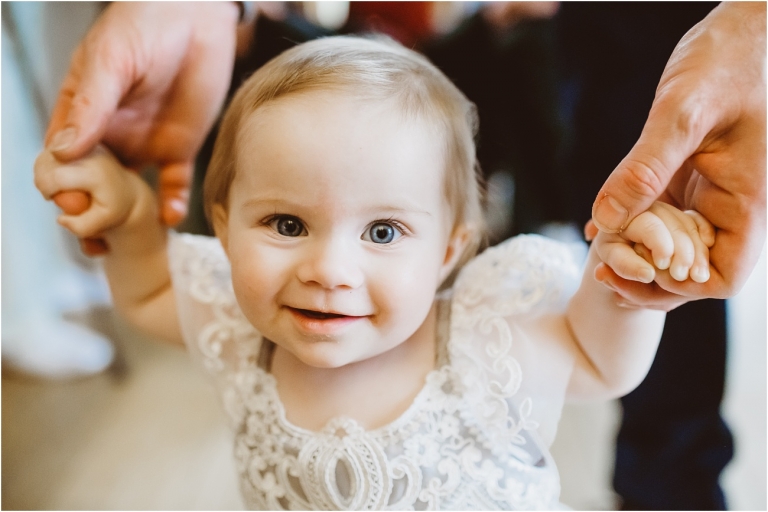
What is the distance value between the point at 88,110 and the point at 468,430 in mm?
489

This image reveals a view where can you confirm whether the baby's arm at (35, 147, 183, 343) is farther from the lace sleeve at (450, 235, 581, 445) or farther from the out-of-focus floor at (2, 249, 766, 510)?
the lace sleeve at (450, 235, 581, 445)

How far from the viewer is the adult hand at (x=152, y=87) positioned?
616 millimetres

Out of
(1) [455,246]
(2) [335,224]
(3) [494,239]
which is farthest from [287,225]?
(3) [494,239]

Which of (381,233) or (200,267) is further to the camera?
(200,267)

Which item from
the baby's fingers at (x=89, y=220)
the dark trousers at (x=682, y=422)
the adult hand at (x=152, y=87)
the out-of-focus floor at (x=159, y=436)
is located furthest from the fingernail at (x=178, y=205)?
the dark trousers at (x=682, y=422)

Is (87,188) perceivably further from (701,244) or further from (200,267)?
(701,244)

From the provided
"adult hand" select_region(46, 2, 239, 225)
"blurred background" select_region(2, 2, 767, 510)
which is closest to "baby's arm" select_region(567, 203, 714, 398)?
"blurred background" select_region(2, 2, 767, 510)

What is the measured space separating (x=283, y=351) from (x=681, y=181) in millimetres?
407

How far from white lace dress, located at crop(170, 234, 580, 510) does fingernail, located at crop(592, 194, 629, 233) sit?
5.7 inches

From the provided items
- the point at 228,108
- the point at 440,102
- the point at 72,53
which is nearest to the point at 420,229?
the point at 440,102

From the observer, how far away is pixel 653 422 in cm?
79

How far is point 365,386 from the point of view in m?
0.59

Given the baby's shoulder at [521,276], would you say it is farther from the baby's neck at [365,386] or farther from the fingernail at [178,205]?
the fingernail at [178,205]

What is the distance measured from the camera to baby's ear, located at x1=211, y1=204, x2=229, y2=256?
24.1 inches
